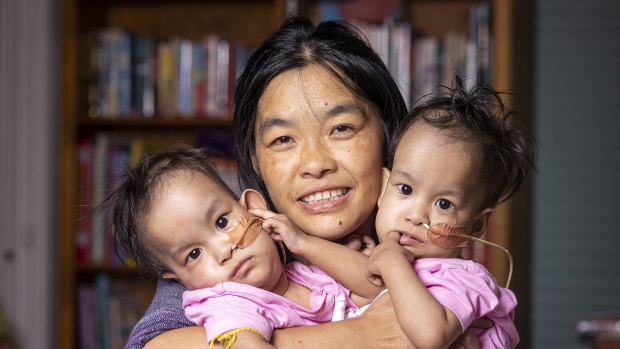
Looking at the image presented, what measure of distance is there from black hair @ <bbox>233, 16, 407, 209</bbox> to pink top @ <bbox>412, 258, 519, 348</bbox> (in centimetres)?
36

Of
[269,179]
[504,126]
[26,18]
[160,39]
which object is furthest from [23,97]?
[504,126]

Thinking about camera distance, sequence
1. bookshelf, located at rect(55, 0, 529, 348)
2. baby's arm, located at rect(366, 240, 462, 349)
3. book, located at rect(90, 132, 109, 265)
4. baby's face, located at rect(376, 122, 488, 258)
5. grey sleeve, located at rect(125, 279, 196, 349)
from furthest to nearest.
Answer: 1. book, located at rect(90, 132, 109, 265)
2. bookshelf, located at rect(55, 0, 529, 348)
3. grey sleeve, located at rect(125, 279, 196, 349)
4. baby's face, located at rect(376, 122, 488, 258)
5. baby's arm, located at rect(366, 240, 462, 349)

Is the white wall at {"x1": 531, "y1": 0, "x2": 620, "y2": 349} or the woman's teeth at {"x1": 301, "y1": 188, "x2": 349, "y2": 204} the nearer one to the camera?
the woman's teeth at {"x1": 301, "y1": 188, "x2": 349, "y2": 204}

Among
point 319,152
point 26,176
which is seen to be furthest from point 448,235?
point 26,176

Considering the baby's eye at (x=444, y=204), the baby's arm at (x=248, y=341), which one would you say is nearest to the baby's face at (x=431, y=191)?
the baby's eye at (x=444, y=204)

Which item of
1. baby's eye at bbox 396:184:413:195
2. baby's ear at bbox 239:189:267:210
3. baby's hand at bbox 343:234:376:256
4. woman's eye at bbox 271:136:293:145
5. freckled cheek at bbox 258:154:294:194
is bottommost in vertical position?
baby's hand at bbox 343:234:376:256

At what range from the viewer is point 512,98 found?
3.02 metres

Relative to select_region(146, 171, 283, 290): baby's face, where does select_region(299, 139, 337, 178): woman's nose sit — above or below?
above

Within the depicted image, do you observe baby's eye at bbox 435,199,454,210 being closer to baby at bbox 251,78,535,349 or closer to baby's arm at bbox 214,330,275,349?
baby at bbox 251,78,535,349

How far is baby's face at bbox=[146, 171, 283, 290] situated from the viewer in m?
1.26

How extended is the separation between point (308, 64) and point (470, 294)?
653 mm

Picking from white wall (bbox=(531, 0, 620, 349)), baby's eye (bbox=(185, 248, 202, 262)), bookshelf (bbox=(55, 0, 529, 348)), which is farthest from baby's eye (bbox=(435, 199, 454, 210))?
white wall (bbox=(531, 0, 620, 349))

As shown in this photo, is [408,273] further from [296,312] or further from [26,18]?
[26,18]

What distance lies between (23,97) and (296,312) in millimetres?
2567
